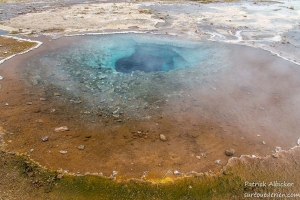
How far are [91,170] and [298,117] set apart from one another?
316 inches

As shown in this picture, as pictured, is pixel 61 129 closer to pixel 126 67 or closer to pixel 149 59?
pixel 126 67

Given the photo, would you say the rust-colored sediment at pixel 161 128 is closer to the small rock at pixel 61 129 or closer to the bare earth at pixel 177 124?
the bare earth at pixel 177 124

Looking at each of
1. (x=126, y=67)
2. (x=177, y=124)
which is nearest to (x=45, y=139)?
(x=177, y=124)

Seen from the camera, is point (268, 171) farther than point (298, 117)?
No

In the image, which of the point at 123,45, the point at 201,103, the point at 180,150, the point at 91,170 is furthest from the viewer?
the point at 123,45

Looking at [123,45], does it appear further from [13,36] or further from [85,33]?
[13,36]

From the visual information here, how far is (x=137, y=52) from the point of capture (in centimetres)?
1453

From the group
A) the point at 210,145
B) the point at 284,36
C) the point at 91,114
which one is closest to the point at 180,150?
the point at 210,145

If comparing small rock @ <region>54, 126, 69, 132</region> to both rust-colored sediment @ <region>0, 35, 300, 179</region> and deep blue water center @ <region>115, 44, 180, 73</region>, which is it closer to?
rust-colored sediment @ <region>0, 35, 300, 179</region>

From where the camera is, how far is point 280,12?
79.7 feet

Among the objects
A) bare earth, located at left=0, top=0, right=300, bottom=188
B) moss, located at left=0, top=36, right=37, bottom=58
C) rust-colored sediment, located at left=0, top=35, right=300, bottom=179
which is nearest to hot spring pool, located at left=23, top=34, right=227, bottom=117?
bare earth, located at left=0, top=0, right=300, bottom=188

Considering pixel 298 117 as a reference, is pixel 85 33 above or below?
above

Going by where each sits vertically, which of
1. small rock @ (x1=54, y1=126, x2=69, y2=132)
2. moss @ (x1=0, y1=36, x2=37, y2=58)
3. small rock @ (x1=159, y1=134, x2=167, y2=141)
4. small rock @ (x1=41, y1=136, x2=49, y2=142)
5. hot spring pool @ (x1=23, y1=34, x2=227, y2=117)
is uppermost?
moss @ (x1=0, y1=36, x2=37, y2=58)

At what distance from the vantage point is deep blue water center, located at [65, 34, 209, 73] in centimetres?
1283
